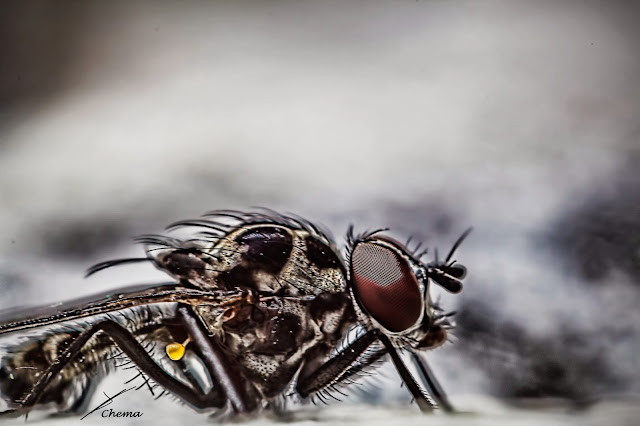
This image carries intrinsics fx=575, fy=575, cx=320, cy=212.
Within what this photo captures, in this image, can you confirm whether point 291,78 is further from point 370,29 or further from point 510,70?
point 510,70

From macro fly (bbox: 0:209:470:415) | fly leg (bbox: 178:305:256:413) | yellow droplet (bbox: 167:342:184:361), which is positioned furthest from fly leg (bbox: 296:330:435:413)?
yellow droplet (bbox: 167:342:184:361)

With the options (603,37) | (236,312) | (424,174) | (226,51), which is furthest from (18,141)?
(603,37)

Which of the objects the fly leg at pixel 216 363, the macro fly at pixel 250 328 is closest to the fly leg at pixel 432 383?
the macro fly at pixel 250 328

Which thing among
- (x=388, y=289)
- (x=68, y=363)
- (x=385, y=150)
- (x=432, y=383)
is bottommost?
(x=68, y=363)

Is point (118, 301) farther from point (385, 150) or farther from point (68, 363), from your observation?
point (385, 150)

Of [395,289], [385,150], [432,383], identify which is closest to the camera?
[395,289]

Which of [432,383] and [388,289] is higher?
[388,289]

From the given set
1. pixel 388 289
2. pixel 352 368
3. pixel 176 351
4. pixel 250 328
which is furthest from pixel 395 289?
pixel 176 351
